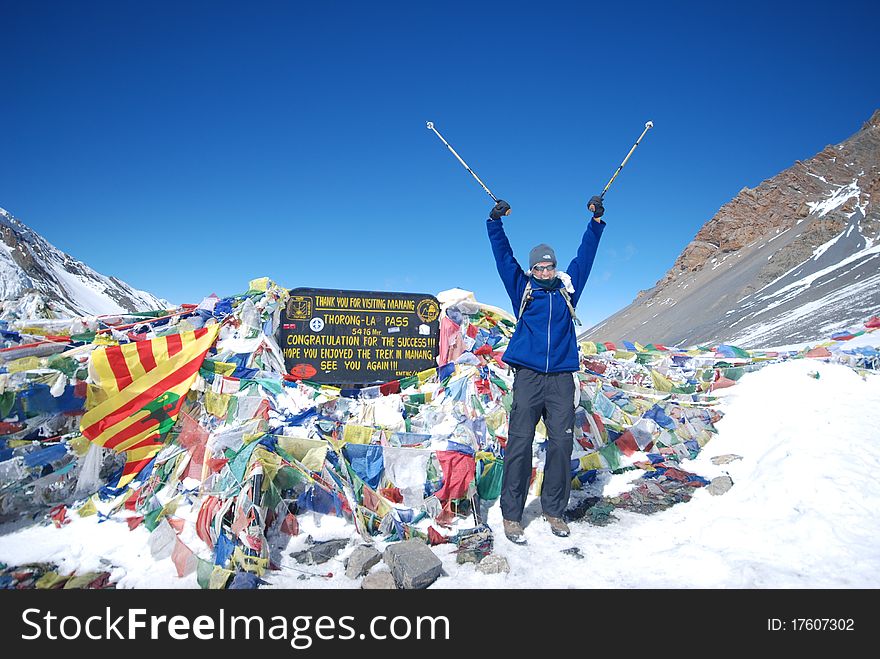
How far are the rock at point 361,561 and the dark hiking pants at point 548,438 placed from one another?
3.91ft

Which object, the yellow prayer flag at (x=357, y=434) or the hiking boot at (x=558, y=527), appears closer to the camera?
the hiking boot at (x=558, y=527)

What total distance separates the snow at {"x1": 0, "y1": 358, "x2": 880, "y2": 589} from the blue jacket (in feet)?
5.05

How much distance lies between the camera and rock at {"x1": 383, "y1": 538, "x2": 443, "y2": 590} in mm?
3200

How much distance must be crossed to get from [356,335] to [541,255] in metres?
3.36

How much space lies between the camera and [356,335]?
22.4ft

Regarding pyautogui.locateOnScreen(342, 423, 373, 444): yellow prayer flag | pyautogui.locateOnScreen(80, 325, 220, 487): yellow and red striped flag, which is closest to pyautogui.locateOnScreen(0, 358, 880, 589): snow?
pyautogui.locateOnScreen(80, 325, 220, 487): yellow and red striped flag

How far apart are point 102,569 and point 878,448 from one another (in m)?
6.61

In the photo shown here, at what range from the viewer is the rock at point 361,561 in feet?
11.3

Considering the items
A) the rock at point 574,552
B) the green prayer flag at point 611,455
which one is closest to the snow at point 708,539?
the rock at point 574,552

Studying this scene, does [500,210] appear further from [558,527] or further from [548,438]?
[558,527]

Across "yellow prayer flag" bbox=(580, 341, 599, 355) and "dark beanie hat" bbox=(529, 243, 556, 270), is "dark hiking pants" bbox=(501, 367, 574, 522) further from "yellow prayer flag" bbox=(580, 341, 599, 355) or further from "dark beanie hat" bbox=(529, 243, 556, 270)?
"yellow prayer flag" bbox=(580, 341, 599, 355)

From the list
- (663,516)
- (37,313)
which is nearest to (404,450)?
(663,516)

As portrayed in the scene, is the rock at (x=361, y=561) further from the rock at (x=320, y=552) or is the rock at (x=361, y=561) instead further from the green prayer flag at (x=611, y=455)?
the green prayer flag at (x=611, y=455)

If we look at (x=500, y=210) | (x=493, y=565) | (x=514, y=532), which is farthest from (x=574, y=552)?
(x=500, y=210)
